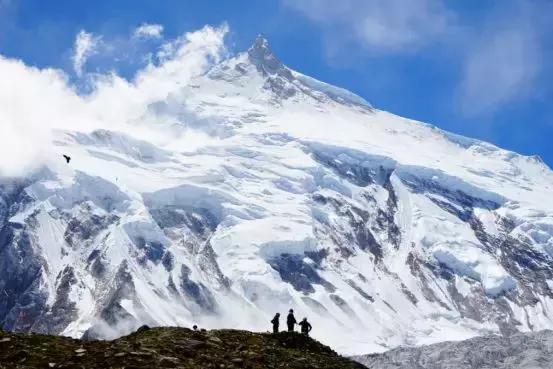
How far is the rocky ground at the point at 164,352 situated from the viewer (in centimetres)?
3072

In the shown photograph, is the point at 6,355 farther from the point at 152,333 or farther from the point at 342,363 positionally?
the point at 342,363

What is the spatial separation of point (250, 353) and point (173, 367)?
5.99 m

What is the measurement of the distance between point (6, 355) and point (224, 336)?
43.3 feet

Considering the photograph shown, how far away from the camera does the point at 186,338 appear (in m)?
37.2

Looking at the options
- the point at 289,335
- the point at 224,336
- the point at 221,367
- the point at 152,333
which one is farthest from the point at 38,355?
the point at 289,335

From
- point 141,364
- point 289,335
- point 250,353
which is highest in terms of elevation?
point 289,335

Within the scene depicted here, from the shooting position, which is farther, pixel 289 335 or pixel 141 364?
pixel 289 335

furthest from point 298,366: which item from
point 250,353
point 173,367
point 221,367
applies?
point 173,367

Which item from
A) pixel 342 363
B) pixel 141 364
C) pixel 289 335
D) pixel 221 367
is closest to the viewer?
pixel 141 364

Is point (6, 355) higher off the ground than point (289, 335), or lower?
lower

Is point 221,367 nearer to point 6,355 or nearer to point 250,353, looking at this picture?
point 250,353

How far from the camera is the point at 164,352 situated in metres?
33.3

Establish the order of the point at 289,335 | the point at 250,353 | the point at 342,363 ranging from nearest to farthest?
the point at 250,353, the point at 342,363, the point at 289,335

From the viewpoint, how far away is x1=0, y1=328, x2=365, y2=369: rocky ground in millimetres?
30719
